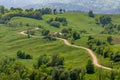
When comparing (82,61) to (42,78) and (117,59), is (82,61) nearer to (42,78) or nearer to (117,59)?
(117,59)

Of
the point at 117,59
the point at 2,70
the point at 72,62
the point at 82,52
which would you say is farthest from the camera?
the point at 82,52

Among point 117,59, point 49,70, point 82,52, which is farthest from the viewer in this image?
point 82,52

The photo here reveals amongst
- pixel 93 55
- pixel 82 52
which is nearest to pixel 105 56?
pixel 93 55

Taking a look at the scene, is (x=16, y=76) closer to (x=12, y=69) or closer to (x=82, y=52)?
(x=12, y=69)

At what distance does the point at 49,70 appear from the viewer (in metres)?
144

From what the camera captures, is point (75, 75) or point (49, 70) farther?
point (49, 70)

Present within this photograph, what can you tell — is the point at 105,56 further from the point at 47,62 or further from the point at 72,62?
the point at 47,62

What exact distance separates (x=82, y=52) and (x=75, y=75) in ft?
210

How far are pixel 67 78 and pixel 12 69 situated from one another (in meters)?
26.2

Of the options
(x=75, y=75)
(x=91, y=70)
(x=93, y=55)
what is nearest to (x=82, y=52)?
(x=93, y=55)

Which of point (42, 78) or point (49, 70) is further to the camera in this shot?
point (49, 70)

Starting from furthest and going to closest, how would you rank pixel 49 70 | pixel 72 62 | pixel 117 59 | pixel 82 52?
pixel 82 52, pixel 72 62, pixel 117 59, pixel 49 70

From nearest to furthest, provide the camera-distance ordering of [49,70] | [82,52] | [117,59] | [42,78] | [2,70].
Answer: [42,78] → [49,70] → [2,70] → [117,59] → [82,52]

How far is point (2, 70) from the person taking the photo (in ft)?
506
